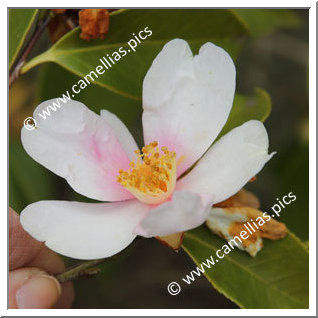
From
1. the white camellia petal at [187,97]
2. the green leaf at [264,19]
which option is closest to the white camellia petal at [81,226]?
the white camellia petal at [187,97]

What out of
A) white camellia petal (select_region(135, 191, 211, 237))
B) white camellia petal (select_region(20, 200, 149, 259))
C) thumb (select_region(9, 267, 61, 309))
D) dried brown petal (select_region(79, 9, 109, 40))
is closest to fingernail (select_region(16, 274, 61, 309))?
thumb (select_region(9, 267, 61, 309))

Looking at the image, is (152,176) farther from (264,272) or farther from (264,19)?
(264,19)

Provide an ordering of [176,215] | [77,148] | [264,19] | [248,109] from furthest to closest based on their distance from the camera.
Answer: [264,19], [248,109], [77,148], [176,215]

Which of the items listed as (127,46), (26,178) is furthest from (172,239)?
(26,178)

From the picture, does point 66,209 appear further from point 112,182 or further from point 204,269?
point 204,269

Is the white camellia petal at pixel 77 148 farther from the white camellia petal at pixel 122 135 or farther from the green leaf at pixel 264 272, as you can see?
the green leaf at pixel 264 272

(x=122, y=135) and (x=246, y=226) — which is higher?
(x=122, y=135)
